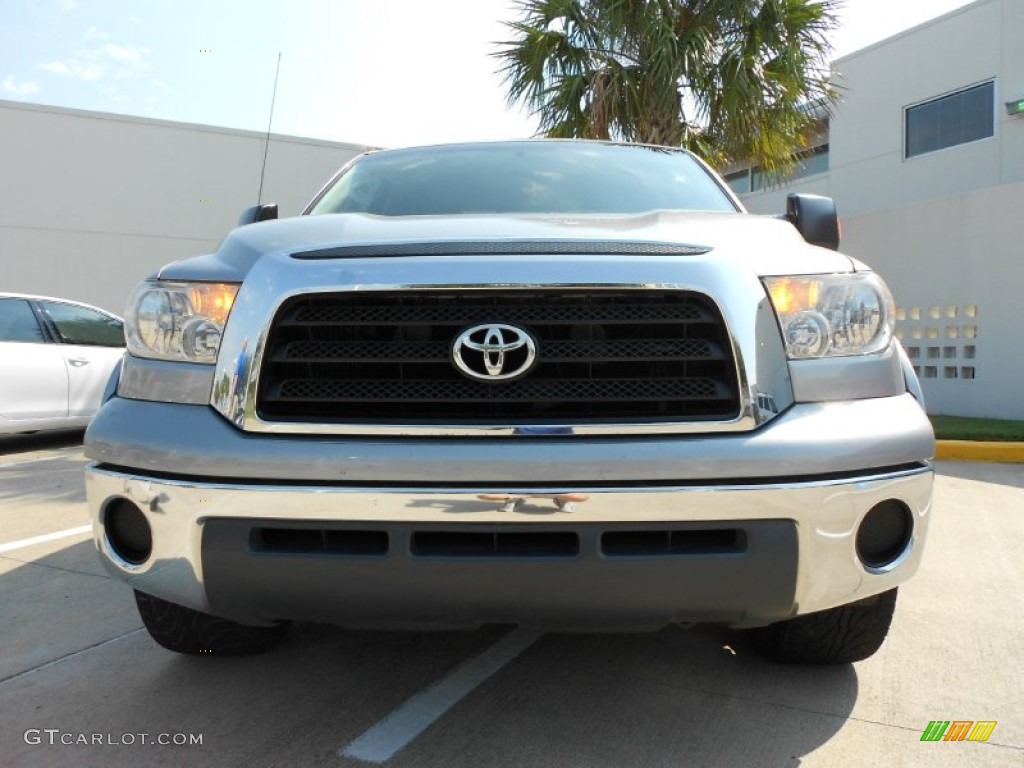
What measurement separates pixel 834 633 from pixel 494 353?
1.30m

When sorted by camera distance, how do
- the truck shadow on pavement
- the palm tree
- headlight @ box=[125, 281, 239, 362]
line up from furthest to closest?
the palm tree, the truck shadow on pavement, headlight @ box=[125, 281, 239, 362]

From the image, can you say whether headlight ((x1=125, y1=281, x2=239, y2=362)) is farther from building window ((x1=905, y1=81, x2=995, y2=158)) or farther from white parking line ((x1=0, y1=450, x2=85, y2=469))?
building window ((x1=905, y1=81, x2=995, y2=158))

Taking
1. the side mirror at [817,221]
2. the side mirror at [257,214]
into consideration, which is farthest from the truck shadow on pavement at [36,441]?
the side mirror at [817,221]

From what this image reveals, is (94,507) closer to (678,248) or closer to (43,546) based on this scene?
(678,248)

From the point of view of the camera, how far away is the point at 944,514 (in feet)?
14.8

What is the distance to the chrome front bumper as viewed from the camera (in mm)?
1589

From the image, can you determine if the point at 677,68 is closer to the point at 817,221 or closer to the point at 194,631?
the point at 817,221

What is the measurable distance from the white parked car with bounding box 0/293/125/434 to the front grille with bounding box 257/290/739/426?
555 cm

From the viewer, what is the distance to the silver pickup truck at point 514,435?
1601 millimetres

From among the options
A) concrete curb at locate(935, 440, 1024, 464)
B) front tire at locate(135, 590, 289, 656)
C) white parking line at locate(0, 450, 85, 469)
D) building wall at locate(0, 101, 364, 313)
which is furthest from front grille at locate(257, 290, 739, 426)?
building wall at locate(0, 101, 364, 313)

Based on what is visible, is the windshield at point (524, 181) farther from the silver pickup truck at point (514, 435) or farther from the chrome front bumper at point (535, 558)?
the chrome front bumper at point (535, 558)

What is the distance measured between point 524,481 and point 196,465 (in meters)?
0.73

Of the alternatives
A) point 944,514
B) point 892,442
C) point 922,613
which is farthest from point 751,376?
point 944,514

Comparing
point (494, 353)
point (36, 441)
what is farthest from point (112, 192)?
point (494, 353)
